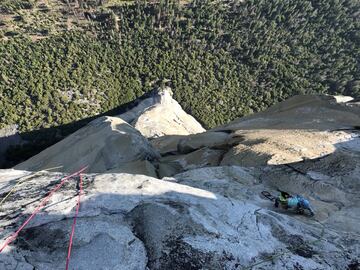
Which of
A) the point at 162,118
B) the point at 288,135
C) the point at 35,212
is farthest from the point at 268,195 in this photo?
the point at 162,118

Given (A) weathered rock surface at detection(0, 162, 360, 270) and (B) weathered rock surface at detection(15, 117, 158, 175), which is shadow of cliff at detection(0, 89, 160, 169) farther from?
(A) weathered rock surface at detection(0, 162, 360, 270)

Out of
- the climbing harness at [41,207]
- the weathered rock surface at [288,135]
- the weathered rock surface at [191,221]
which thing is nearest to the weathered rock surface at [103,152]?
the weathered rock surface at [288,135]

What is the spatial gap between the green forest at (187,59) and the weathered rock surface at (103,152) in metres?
28.1

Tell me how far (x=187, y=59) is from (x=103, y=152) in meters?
60.5

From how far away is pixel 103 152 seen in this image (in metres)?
32.7

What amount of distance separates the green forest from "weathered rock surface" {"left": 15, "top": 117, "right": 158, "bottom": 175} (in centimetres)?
2814

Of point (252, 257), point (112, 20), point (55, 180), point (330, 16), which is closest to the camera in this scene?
point (252, 257)

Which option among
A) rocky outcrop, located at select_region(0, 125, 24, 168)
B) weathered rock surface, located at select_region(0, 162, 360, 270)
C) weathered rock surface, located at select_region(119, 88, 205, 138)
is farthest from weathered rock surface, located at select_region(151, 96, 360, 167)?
rocky outcrop, located at select_region(0, 125, 24, 168)

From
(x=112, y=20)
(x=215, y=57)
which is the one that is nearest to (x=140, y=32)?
(x=112, y=20)

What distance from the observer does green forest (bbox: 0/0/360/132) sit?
70.4 m

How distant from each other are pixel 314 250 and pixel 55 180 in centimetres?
1054

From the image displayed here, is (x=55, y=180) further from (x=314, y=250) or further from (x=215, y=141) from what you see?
(x=215, y=141)

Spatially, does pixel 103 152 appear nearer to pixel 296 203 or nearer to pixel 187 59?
pixel 296 203

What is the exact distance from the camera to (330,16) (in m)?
114
